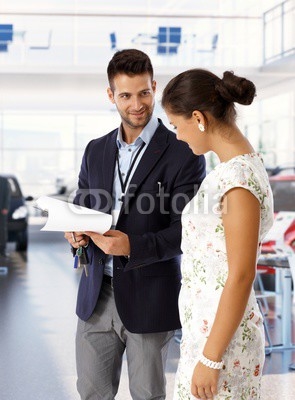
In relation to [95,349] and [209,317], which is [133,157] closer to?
[95,349]

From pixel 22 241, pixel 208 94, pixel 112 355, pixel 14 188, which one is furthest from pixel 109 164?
pixel 22 241

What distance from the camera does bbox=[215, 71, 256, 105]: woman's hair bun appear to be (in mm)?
2102

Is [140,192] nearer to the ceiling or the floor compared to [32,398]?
nearer to the ceiling

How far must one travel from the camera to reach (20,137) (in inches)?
1081

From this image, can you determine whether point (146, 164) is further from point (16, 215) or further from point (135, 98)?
point (16, 215)

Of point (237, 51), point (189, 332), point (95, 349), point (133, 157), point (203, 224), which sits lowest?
point (95, 349)

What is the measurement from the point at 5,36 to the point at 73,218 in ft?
52.8

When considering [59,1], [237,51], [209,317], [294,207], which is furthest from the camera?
[59,1]

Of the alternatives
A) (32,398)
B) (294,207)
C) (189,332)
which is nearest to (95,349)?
(189,332)

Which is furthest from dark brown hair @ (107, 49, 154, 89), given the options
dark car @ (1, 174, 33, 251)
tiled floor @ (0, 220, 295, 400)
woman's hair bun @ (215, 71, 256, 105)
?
dark car @ (1, 174, 33, 251)

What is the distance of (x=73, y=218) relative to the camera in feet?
8.14

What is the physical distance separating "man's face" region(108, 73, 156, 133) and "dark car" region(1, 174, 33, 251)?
381 inches

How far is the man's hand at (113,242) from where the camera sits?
2543 mm

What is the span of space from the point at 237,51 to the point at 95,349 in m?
16.6
